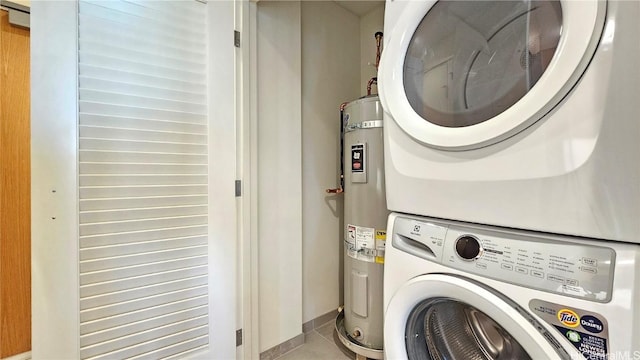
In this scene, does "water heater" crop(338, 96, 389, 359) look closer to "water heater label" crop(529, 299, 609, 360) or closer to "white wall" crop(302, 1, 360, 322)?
"white wall" crop(302, 1, 360, 322)

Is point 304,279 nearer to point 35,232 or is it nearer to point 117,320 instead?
point 117,320

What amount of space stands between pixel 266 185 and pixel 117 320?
872 mm

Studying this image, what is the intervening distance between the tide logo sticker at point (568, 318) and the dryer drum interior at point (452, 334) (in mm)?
277

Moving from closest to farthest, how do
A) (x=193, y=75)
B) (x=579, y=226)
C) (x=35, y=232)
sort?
1. (x=579, y=226)
2. (x=35, y=232)
3. (x=193, y=75)

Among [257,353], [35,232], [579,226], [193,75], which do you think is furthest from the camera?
[257,353]

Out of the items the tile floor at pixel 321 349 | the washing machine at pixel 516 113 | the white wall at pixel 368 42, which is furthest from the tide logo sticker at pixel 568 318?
the white wall at pixel 368 42

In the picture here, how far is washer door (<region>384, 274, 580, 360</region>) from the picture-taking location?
0.64 metres

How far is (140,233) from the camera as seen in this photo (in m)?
1.10

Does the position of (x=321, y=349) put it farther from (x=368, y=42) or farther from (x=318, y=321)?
(x=368, y=42)

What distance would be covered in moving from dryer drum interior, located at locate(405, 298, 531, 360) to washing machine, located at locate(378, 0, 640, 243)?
319mm

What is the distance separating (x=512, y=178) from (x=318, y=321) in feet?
5.49

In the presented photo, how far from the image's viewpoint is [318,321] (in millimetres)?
1848

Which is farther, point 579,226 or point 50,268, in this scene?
point 50,268

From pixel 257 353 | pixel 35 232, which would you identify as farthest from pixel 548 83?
pixel 257 353
